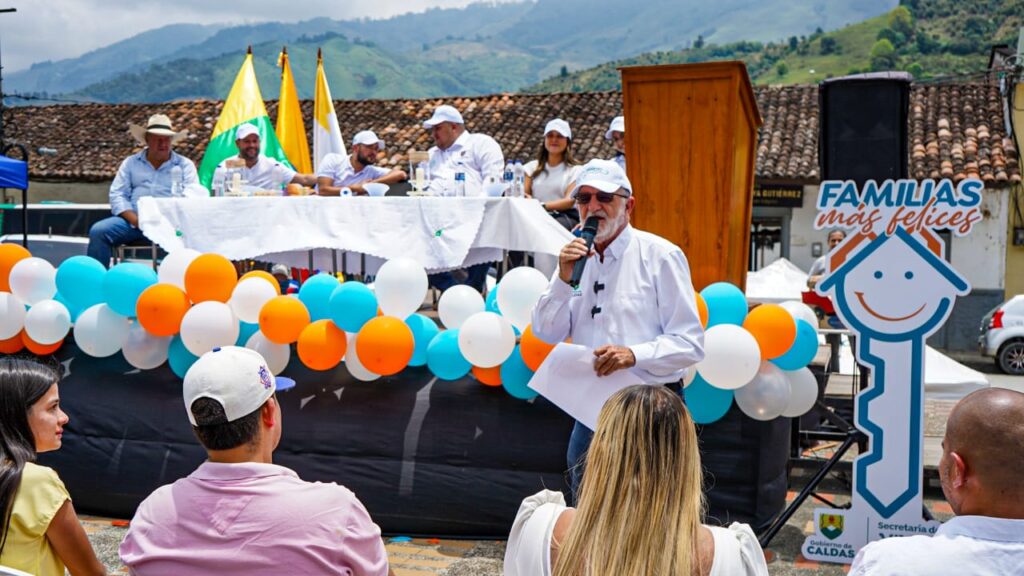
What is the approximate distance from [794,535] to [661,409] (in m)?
3.49

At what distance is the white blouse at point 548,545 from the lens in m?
2.02

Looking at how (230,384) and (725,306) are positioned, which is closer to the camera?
(230,384)

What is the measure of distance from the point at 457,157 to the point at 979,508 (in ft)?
20.4

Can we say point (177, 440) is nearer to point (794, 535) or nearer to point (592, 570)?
point (794, 535)

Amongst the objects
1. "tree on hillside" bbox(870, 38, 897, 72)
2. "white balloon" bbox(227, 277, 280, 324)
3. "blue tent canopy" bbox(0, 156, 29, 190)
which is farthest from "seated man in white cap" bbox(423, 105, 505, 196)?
"tree on hillside" bbox(870, 38, 897, 72)

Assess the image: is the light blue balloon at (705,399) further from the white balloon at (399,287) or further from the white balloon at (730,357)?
the white balloon at (399,287)

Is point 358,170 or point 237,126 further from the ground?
point 237,126

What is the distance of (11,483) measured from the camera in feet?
8.29

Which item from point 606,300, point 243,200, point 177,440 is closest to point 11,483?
point 606,300

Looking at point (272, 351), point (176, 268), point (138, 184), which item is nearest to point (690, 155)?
point (272, 351)

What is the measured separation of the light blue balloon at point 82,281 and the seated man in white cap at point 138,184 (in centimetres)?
178

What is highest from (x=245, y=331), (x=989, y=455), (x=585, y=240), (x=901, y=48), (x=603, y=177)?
(x=901, y=48)

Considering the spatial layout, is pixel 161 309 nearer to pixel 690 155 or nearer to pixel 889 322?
pixel 690 155

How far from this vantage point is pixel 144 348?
18.8ft
